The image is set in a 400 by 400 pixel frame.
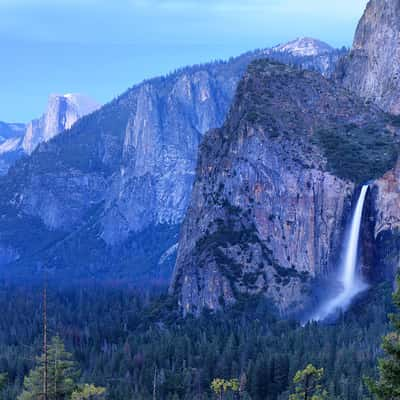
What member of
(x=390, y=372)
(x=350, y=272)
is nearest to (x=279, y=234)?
(x=350, y=272)

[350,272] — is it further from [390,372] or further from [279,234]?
[390,372]

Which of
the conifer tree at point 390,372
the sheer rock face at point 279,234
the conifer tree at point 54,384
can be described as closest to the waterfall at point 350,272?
the sheer rock face at point 279,234

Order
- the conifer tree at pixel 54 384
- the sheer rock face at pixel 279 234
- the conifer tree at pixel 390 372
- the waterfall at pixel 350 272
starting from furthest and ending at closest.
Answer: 1. the sheer rock face at pixel 279 234
2. the waterfall at pixel 350 272
3. the conifer tree at pixel 54 384
4. the conifer tree at pixel 390 372

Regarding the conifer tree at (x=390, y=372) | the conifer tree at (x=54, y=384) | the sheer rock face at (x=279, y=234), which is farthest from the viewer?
the sheer rock face at (x=279, y=234)

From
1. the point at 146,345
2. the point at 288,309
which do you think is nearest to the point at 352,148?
the point at 288,309

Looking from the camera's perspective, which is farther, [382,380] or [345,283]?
[345,283]

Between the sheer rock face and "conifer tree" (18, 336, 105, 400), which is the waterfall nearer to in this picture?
the sheer rock face

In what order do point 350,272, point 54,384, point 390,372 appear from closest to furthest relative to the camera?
point 390,372
point 54,384
point 350,272

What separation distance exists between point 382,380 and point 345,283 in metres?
140

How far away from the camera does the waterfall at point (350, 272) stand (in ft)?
587

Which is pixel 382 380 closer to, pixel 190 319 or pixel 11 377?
pixel 11 377

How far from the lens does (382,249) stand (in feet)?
589

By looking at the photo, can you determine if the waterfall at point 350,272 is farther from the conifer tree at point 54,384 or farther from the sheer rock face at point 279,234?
the conifer tree at point 54,384

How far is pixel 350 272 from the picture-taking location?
18462 cm
